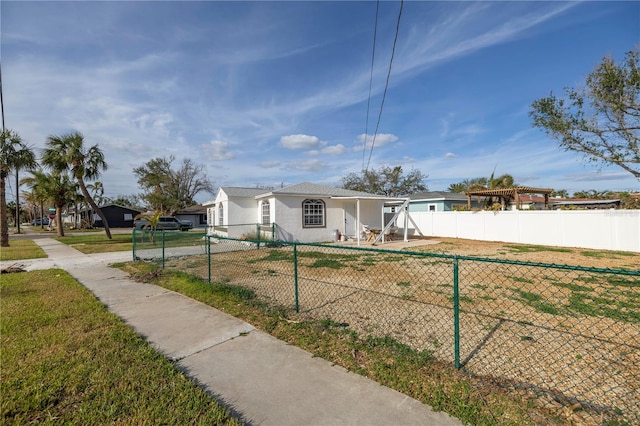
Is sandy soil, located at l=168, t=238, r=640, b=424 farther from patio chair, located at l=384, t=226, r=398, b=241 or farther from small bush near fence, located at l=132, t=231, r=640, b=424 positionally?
patio chair, located at l=384, t=226, r=398, b=241

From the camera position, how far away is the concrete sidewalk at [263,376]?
2.33 meters

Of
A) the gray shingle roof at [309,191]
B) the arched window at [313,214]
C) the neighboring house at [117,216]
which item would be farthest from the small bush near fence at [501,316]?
the neighboring house at [117,216]

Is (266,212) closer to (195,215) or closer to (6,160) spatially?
(6,160)

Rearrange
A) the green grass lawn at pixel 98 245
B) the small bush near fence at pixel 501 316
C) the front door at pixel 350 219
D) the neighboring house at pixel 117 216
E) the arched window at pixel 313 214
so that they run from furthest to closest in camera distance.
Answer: the neighboring house at pixel 117 216 → the front door at pixel 350 219 → the arched window at pixel 313 214 → the green grass lawn at pixel 98 245 → the small bush near fence at pixel 501 316

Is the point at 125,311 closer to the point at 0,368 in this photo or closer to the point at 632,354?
the point at 0,368

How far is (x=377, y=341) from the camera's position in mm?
3625

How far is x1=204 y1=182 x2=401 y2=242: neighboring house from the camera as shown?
14.9 meters

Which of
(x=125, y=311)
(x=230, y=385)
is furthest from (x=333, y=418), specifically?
(x=125, y=311)

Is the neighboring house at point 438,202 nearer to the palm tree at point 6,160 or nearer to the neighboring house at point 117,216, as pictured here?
the palm tree at point 6,160

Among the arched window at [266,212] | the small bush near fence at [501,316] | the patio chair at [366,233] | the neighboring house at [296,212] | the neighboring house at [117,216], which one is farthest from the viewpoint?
the neighboring house at [117,216]

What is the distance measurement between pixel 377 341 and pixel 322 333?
2.44 ft

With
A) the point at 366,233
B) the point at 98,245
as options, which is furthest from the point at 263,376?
the point at 98,245

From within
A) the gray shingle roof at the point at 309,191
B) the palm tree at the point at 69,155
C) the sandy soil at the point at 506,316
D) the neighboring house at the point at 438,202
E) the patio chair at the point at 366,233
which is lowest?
the sandy soil at the point at 506,316

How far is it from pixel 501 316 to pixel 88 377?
5.38m
